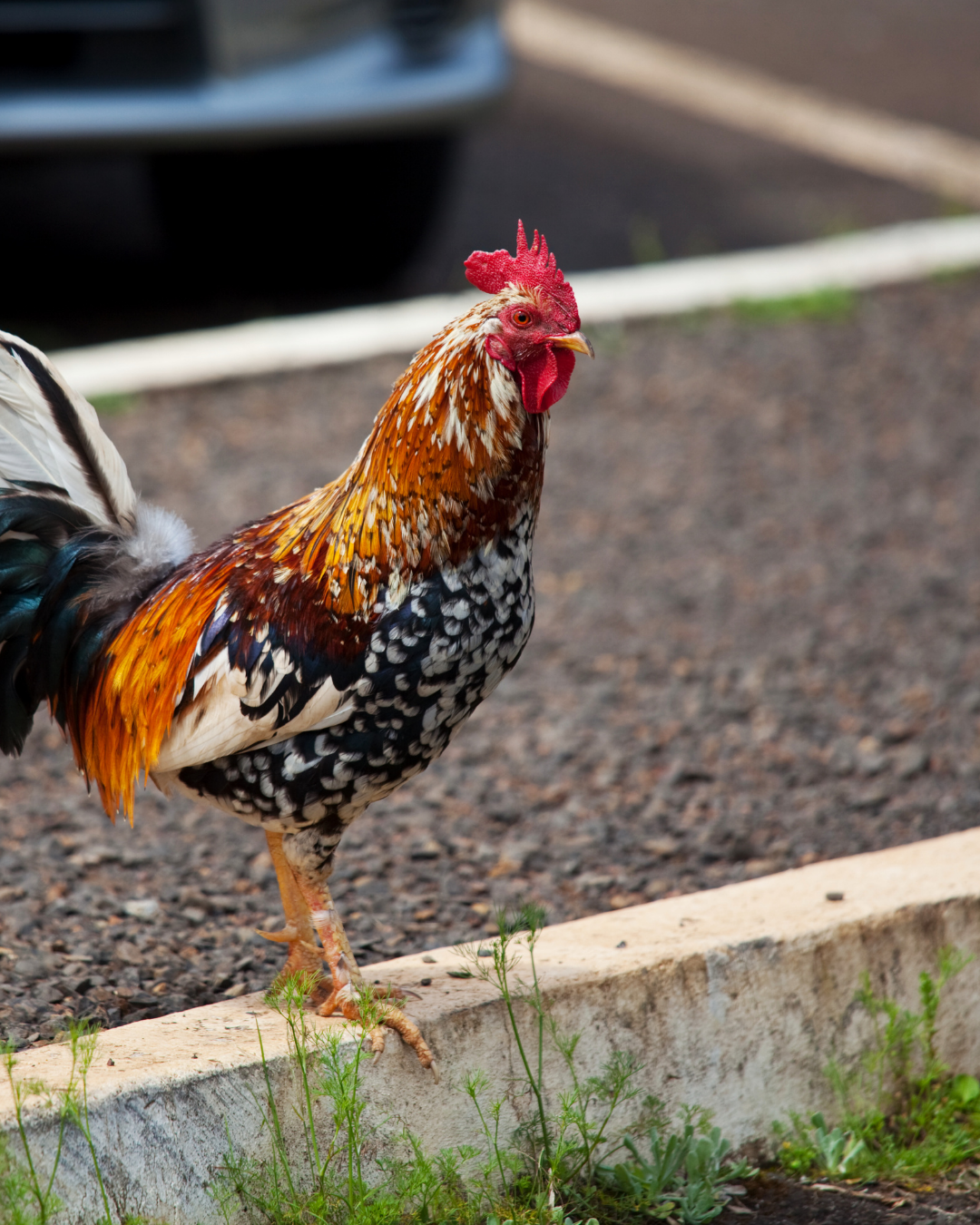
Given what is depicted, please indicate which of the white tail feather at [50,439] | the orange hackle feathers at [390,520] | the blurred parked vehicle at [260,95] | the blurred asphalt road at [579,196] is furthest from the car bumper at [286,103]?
the orange hackle feathers at [390,520]

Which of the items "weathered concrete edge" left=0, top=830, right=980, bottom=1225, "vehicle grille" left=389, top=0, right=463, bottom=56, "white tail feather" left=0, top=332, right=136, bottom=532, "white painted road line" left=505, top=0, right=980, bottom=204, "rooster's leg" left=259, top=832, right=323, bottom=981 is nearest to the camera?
"weathered concrete edge" left=0, top=830, right=980, bottom=1225

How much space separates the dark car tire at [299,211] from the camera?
7.21 meters

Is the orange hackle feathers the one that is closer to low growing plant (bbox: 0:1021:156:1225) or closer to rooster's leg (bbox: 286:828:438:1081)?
rooster's leg (bbox: 286:828:438:1081)

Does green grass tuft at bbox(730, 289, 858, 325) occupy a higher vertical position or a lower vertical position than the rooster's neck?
higher

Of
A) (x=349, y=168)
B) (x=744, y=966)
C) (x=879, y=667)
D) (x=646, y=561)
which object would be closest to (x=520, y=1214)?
(x=744, y=966)

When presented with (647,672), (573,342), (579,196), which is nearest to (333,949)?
(573,342)

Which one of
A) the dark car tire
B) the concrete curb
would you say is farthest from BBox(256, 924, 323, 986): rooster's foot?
the dark car tire

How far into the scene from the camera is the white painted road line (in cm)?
947

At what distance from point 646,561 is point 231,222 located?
11.5 ft

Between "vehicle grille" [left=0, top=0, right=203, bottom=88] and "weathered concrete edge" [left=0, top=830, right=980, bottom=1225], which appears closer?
"weathered concrete edge" [left=0, top=830, right=980, bottom=1225]

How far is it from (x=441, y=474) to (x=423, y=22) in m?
4.84

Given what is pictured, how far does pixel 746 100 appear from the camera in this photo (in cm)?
1112

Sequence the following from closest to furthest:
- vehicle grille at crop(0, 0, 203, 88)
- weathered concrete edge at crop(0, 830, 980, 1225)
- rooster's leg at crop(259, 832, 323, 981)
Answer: weathered concrete edge at crop(0, 830, 980, 1225), rooster's leg at crop(259, 832, 323, 981), vehicle grille at crop(0, 0, 203, 88)

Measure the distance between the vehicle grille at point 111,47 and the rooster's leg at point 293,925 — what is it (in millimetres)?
4541
